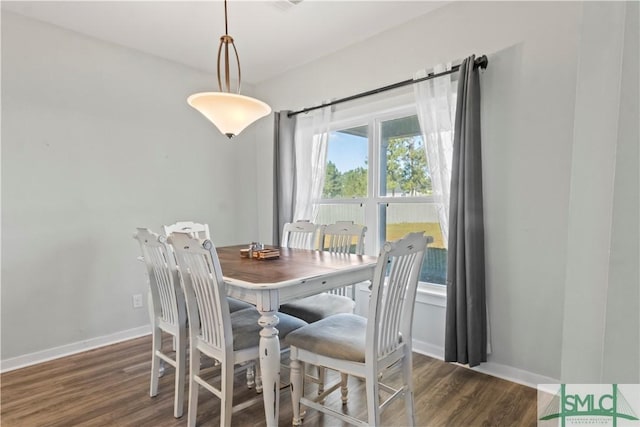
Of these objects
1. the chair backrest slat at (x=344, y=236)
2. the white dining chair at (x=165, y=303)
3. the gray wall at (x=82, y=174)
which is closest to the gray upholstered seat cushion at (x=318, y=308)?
the chair backrest slat at (x=344, y=236)

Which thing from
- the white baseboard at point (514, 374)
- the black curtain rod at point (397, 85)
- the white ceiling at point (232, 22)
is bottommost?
the white baseboard at point (514, 374)

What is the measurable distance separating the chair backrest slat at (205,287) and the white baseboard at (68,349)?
1697 millimetres

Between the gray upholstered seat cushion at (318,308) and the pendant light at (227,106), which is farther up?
the pendant light at (227,106)

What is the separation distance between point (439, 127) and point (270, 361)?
1.89 m

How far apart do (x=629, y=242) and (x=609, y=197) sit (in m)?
0.05

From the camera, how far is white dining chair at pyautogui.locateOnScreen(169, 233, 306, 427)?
59.3 inches

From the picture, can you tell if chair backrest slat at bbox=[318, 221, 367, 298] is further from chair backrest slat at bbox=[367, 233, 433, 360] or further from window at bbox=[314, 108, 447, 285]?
chair backrest slat at bbox=[367, 233, 433, 360]

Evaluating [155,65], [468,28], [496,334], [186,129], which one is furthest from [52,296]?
[468,28]

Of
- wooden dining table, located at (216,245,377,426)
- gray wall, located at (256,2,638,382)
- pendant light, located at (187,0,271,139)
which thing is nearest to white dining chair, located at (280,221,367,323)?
wooden dining table, located at (216,245,377,426)

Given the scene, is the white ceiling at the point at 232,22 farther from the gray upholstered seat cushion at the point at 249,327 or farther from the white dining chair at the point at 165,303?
the gray upholstered seat cushion at the point at 249,327

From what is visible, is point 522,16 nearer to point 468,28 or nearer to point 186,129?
point 468,28

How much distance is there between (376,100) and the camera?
2.84 meters

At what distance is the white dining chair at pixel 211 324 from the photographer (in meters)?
1.51

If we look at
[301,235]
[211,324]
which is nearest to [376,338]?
[211,324]
